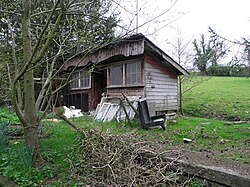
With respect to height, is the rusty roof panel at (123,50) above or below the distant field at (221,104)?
above

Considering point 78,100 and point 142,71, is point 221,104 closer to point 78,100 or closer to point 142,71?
point 142,71

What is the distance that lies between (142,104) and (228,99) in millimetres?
9567

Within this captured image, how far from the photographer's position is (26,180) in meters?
3.48

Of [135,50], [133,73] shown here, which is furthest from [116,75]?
[135,50]

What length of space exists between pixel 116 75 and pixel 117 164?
27.7 ft

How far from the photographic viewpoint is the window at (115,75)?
38.4 ft

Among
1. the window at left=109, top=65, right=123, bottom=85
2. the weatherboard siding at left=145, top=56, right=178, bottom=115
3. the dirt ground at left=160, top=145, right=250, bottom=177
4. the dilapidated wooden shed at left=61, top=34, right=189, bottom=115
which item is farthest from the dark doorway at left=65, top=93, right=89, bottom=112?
the dirt ground at left=160, top=145, right=250, bottom=177

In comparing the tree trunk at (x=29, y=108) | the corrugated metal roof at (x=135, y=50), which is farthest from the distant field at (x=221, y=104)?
the tree trunk at (x=29, y=108)

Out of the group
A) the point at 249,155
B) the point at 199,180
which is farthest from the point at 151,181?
the point at 249,155

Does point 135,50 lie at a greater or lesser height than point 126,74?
greater

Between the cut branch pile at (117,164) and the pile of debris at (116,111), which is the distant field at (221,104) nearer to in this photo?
the pile of debris at (116,111)

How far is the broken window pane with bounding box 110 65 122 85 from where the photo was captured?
11696 millimetres

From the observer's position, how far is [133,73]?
432 inches

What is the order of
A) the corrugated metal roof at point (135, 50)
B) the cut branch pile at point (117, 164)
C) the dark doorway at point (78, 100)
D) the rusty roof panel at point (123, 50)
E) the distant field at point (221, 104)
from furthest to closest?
1. the dark doorway at point (78, 100)
2. the distant field at point (221, 104)
3. the rusty roof panel at point (123, 50)
4. the corrugated metal roof at point (135, 50)
5. the cut branch pile at point (117, 164)
